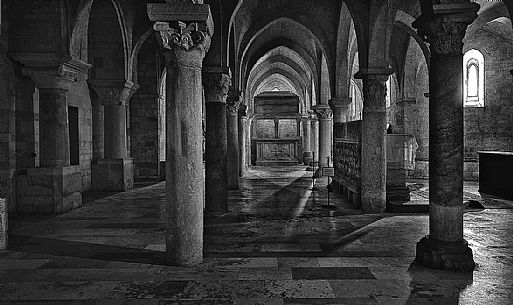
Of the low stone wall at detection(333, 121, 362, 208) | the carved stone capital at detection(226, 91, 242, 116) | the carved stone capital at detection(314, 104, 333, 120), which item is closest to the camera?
the low stone wall at detection(333, 121, 362, 208)

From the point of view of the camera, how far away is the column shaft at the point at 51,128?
1000cm

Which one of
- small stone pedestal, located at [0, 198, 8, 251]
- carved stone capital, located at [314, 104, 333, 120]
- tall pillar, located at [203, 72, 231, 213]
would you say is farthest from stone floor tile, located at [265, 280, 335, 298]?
carved stone capital, located at [314, 104, 333, 120]

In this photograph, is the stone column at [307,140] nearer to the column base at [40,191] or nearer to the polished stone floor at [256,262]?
the polished stone floor at [256,262]

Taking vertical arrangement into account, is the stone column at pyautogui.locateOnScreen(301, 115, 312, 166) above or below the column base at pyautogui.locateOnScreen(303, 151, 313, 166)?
above

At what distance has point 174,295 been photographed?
454cm

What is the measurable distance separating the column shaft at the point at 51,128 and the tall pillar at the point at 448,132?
8.44 metres

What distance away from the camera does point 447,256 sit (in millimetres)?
5504

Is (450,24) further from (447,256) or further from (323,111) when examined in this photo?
(323,111)

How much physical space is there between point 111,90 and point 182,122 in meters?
9.04

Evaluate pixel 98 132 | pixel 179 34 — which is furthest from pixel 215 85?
pixel 98 132

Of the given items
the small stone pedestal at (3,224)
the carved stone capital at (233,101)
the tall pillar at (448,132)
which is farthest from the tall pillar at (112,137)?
the tall pillar at (448,132)

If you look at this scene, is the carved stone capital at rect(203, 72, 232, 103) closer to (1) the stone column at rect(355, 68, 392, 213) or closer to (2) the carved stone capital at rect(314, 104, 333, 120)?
(1) the stone column at rect(355, 68, 392, 213)

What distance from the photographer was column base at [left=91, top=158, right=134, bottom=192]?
554 inches

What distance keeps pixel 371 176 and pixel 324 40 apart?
664 centimetres
